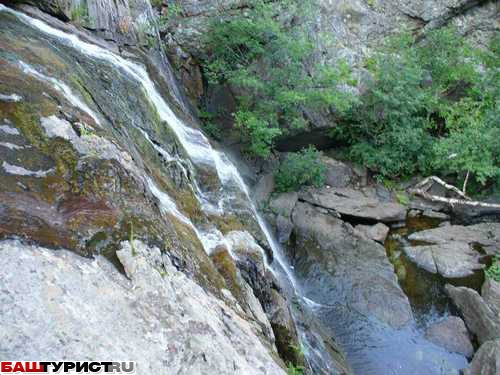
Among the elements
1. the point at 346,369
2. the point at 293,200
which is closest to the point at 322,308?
the point at 346,369

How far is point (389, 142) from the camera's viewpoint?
577 inches

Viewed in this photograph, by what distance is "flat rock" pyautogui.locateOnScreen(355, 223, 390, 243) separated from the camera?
11828 mm

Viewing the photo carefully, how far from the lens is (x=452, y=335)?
28.6ft

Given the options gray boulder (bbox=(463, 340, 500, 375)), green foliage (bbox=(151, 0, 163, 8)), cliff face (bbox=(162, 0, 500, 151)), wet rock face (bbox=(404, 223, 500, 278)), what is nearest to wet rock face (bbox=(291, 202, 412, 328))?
wet rock face (bbox=(404, 223, 500, 278))

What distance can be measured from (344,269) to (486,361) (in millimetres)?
3642

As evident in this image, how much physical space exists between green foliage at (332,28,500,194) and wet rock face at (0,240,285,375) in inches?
460

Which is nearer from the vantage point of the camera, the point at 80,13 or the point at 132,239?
the point at 132,239

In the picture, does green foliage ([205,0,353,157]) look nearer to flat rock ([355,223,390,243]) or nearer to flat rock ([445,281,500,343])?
flat rock ([355,223,390,243])

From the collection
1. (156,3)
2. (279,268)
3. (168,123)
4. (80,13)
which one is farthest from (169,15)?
(279,268)

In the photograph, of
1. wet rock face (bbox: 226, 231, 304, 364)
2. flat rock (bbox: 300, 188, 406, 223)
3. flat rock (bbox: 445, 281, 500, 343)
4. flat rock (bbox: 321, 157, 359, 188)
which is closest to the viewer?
wet rock face (bbox: 226, 231, 304, 364)

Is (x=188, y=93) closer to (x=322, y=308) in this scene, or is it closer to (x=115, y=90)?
(x=115, y=90)

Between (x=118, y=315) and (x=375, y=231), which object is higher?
(x=375, y=231)

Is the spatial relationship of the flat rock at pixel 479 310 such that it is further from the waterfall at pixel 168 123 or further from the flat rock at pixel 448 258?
the waterfall at pixel 168 123

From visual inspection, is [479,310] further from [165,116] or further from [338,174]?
[165,116]
